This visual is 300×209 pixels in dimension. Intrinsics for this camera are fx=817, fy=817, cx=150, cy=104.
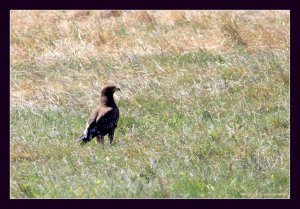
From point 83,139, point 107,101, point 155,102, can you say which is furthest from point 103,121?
point 155,102

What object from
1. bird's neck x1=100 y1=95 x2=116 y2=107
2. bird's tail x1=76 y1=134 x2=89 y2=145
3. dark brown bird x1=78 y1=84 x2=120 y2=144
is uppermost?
bird's neck x1=100 y1=95 x2=116 y2=107

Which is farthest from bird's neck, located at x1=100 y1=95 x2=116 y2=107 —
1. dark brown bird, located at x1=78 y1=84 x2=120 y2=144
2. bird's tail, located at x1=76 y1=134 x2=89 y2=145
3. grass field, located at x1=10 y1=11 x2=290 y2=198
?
bird's tail, located at x1=76 y1=134 x2=89 y2=145

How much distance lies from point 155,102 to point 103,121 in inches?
60.1

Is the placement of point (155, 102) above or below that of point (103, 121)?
above

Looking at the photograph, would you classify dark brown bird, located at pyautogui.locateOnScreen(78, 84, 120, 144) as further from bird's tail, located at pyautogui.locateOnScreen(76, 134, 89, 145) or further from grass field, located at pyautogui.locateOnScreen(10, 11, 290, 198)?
grass field, located at pyautogui.locateOnScreen(10, 11, 290, 198)

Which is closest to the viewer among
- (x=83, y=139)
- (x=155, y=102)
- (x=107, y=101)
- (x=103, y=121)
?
(x=83, y=139)

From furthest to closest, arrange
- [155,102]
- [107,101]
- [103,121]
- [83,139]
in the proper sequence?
[155,102] → [107,101] → [103,121] → [83,139]

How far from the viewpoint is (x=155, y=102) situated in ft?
35.4

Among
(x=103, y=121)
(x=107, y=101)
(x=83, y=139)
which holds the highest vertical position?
(x=107, y=101)

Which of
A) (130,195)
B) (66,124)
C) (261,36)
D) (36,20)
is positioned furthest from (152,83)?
(36,20)

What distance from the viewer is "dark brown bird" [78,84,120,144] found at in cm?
923

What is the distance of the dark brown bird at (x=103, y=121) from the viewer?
9234 millimetres

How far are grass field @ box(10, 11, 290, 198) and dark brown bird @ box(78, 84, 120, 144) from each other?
147 mm

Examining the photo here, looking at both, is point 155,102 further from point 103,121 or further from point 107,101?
point 103,121
